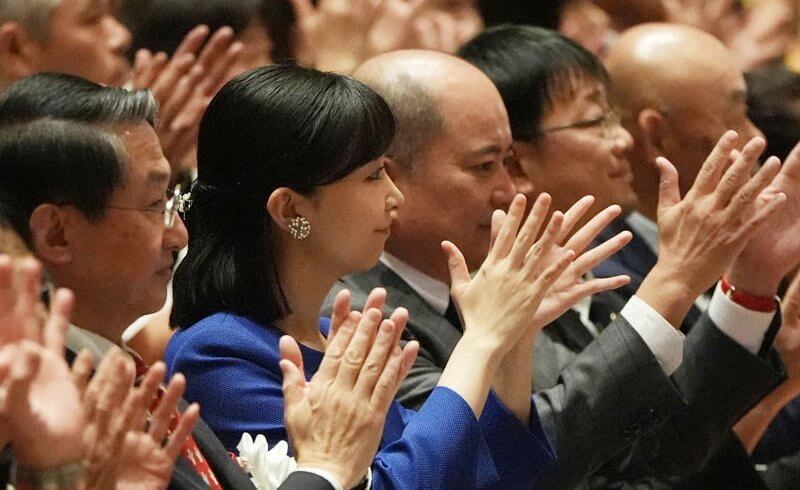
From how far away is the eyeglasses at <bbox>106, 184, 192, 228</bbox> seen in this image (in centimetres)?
203

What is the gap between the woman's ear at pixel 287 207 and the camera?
221cm

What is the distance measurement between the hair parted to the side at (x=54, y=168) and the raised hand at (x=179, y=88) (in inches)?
34.0

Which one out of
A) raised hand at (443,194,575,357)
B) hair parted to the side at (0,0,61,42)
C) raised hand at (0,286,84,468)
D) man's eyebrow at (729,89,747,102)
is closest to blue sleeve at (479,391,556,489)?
raised hand at (443,194,575,357)

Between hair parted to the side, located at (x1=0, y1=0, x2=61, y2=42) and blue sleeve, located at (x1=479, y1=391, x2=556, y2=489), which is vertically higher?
hair parted to the side, located at (x1=0, y1=0, x2=61, y2=42)

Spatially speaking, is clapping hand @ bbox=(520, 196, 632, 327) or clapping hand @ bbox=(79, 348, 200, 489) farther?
clapping hand @ bbox=(520, 196, 632, 327)

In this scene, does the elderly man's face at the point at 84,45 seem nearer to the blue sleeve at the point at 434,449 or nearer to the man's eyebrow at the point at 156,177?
the man's eyebrow at the point at 156,177

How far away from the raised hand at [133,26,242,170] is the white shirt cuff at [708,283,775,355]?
1026 mm

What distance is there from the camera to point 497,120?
274 centimetres

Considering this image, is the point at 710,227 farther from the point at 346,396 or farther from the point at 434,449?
the point at 346,396

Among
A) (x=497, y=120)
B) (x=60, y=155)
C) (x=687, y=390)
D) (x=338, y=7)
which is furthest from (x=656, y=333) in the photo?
(x=338, y=7)

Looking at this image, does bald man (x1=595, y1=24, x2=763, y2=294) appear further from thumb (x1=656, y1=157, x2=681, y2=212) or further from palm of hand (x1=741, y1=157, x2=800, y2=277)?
thumb (x1=656, y1=157, x2=681, y2=212)

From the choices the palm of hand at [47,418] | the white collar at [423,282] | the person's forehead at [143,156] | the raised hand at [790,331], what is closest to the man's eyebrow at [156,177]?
the person's forehead at [143,156]

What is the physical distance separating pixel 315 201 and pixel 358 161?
3.3 inches

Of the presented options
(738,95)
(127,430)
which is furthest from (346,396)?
(738,95)
